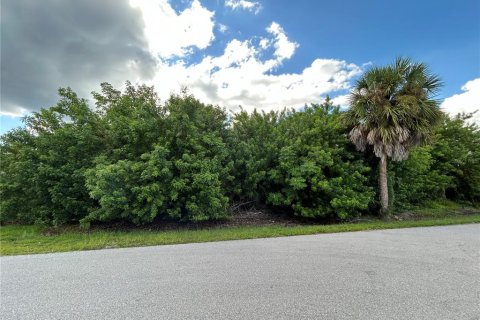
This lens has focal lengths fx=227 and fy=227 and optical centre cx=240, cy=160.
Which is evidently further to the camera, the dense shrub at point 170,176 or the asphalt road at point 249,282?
the dense shrub at point 170,176

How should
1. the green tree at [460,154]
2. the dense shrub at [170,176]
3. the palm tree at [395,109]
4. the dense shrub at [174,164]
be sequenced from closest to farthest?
the dense shrub at [170,176] → the dense shrub at [174,164] → the palm tree at [395,109] → the green tree at [460,154]

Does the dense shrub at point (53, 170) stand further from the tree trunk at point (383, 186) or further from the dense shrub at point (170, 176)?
the tree trunk at point (383, 186)

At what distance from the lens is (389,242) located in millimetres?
5566

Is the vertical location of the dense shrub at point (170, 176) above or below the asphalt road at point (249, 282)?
above

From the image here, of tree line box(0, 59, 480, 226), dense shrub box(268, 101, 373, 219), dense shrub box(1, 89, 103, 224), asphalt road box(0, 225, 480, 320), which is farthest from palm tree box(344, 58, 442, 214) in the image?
dense shrub box(1, 89, 103, 224)

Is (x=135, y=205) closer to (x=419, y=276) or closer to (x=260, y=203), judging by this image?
(x=260, y=203)

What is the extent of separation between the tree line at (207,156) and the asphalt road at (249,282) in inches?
100

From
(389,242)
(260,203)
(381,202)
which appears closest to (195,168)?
(260,203)

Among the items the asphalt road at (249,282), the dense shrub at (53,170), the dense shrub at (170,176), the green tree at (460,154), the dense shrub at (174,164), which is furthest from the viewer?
the green tree at (460,154)

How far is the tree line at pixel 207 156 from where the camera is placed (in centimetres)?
740

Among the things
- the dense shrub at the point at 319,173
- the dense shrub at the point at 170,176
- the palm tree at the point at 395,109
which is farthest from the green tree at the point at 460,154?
the dense shrub at the point at 170,176

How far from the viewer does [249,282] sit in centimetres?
330

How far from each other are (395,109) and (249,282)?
9.03 meters

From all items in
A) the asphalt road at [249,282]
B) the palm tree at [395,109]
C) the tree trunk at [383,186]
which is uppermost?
the palm tree at [395,109]
